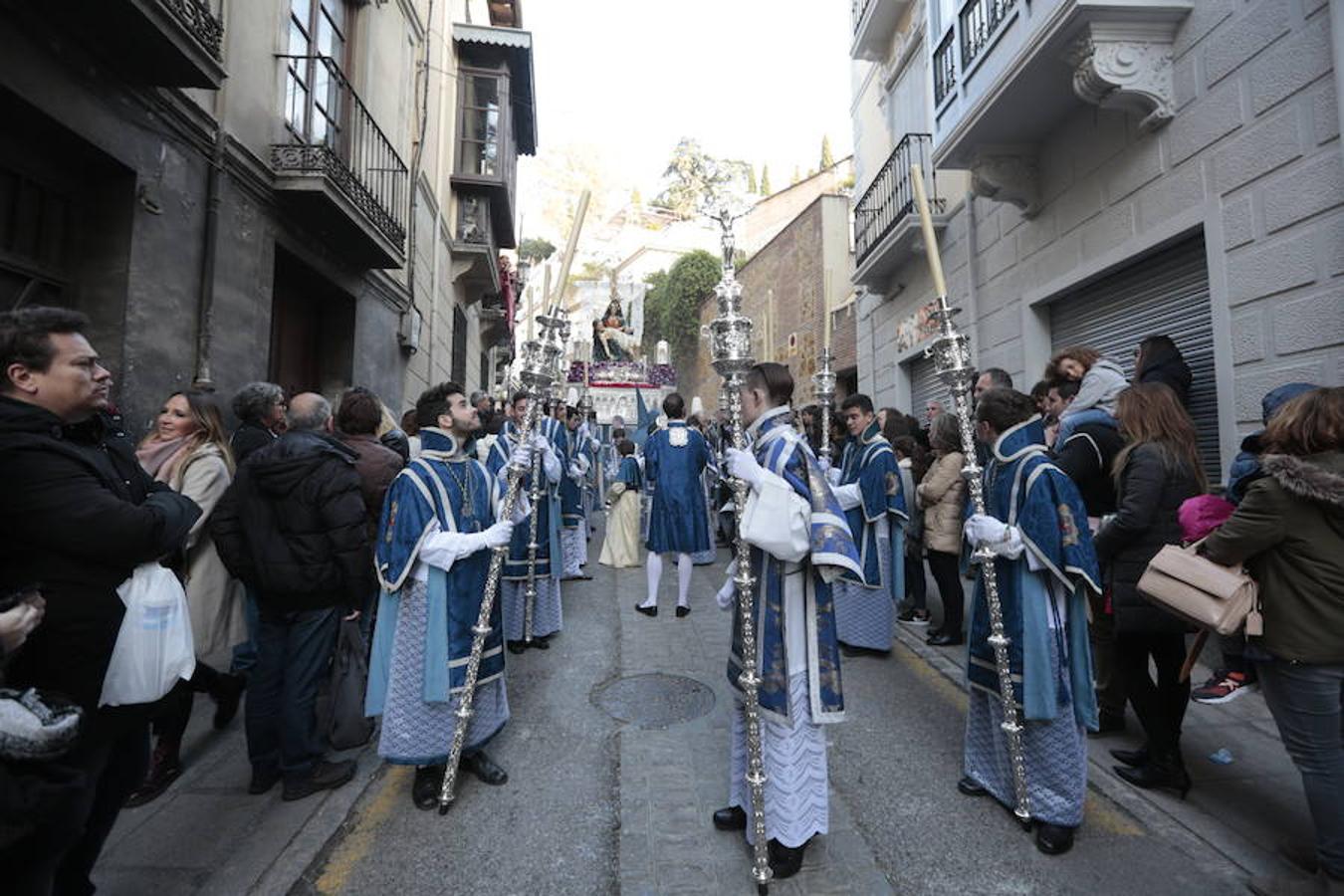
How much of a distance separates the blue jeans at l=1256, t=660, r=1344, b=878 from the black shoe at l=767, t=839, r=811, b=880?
5.75ft

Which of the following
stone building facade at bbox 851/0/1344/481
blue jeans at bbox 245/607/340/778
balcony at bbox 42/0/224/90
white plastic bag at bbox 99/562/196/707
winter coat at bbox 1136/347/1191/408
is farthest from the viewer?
winter coat at bbox 1136/347/1191/408

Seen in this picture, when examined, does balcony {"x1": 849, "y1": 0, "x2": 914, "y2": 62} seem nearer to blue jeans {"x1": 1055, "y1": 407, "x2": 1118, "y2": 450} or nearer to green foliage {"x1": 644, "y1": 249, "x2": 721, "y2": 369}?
blue jeans {"x1": 1055, "y1": 407, "x2": 1118, "y2": 450}

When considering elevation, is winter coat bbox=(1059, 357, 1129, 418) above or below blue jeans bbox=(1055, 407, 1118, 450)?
above

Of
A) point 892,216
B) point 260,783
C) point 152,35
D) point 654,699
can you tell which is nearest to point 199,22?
point 152,35

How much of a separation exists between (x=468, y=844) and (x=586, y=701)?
1509 millimetres

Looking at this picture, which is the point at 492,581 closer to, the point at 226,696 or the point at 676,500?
the point at 226,696

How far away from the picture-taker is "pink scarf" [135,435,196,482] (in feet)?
10.7

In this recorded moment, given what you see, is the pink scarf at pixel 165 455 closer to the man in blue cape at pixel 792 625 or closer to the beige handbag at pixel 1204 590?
the man in blue cape at pixel 792 625

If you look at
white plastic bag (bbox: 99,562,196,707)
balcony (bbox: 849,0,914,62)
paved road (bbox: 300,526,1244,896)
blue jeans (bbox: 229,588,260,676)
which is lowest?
paved road (bbox: 300,526,1244,896)

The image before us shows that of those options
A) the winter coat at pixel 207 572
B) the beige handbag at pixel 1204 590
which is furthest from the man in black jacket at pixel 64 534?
the beige handbag at pixel 1204 590

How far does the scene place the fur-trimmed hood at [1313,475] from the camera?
2.11m

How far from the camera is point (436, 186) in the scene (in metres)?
12.1

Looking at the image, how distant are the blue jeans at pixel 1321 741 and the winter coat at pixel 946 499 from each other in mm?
2751

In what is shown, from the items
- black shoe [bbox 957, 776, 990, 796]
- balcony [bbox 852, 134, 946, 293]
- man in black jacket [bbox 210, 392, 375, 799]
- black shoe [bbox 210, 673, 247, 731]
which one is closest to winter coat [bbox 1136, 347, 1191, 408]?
black shoe [bbox 957, 776, 990, 796]
